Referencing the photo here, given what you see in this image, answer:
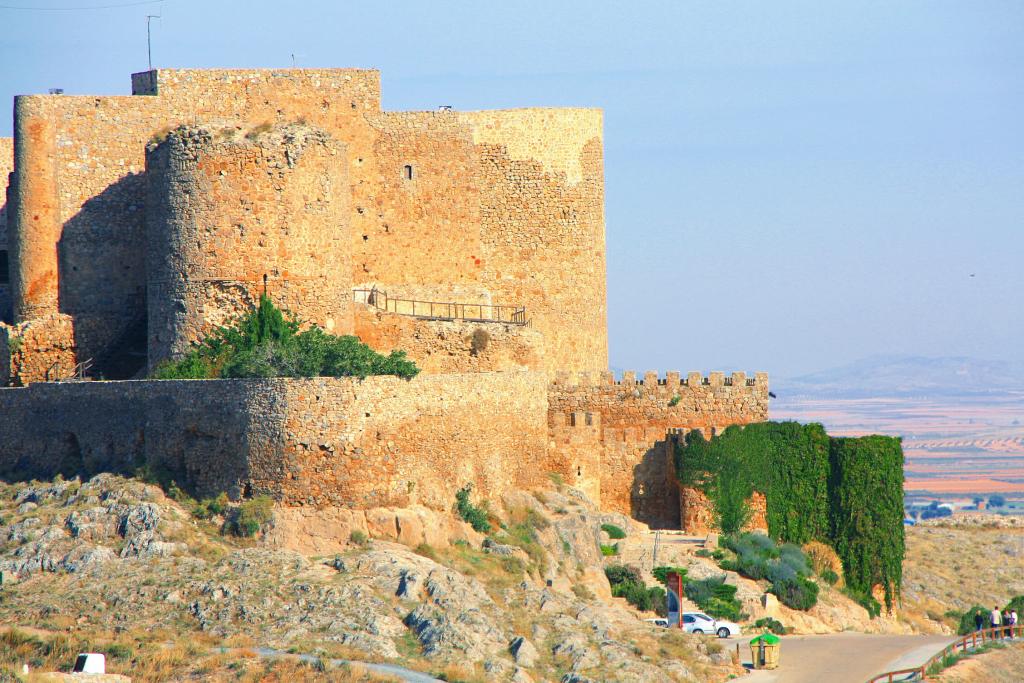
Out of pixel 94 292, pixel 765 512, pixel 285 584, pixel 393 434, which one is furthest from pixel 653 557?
pixel 94 292

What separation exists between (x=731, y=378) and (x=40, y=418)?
15995 mm

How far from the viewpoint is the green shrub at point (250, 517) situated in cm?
3086

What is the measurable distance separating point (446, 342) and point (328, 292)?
11.1ft

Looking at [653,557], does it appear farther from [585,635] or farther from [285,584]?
[285,584]

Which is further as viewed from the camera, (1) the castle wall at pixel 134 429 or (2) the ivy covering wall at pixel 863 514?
(2) the ivy covering wall at pixel 863 514

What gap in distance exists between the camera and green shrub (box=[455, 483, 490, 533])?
33906 mm

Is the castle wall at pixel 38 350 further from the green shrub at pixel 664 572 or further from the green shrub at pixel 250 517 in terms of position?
the green shrub at pixel 664 572

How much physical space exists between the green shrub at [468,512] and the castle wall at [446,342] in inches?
200

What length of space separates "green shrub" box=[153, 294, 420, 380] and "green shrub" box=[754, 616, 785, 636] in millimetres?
8826

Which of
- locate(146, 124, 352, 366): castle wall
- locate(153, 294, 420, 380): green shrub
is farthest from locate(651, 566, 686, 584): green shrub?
locate(146, 124, 352, 366): castle wall

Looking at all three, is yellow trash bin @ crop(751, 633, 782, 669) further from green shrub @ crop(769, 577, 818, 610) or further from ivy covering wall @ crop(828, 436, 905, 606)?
ivy covering wall @ crop(828, 436, 905, 606)

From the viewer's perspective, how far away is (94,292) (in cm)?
3928

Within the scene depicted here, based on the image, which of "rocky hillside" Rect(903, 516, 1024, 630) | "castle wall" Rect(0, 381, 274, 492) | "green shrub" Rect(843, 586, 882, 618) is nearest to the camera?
"castle wall" Rect(0, 381, 274, 492)

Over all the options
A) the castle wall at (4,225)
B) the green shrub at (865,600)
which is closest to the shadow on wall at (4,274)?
the castle wall at (4,225)
